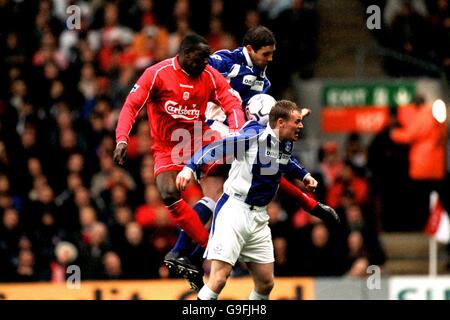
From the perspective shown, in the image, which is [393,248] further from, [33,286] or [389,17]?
[33,286]

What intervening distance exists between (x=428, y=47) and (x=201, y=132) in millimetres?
7927

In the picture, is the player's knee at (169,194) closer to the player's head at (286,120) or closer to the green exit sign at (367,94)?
the player's head at (286,120)

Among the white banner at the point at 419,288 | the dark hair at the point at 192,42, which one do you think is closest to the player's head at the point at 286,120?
the dark hair at the point at 192,42

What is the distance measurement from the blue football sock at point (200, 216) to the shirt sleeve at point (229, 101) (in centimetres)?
90

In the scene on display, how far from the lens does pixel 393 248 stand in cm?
1845

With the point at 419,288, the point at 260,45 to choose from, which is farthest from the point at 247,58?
the point at 419,288

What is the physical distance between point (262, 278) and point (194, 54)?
211 cm

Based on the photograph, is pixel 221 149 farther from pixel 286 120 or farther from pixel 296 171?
pixel 296 171

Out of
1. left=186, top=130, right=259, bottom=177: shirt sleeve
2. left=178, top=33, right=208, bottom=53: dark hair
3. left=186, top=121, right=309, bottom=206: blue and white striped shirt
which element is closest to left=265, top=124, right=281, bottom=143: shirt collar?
left=186, top=121, right=309, bottom=206: blue and white striped shirt

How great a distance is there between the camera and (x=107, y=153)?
58.9 feet

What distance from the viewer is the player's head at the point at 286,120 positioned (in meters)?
11.6

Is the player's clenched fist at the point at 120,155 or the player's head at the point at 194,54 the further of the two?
the player's head at the point at 194,54

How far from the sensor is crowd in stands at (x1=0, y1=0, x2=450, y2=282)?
1627 cm
